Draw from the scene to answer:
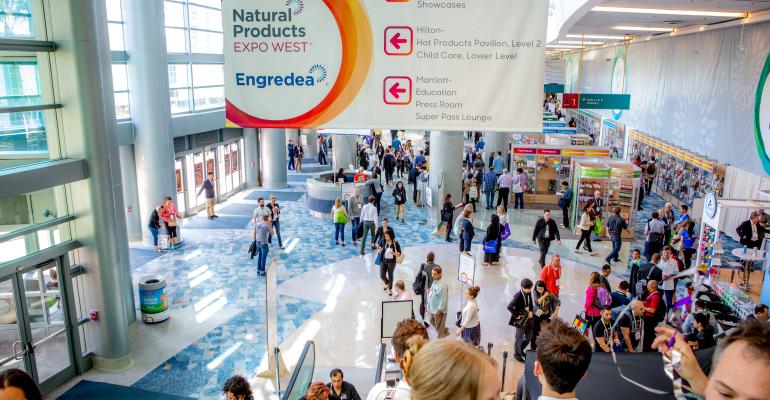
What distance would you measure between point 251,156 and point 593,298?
16.7 m

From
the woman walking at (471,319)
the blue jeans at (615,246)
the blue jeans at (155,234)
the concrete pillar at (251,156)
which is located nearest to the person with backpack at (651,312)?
the woman walking at (471,319)

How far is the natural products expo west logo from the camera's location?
1435 centimetres

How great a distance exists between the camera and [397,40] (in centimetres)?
493

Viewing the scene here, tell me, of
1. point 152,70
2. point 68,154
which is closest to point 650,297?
point 68,154

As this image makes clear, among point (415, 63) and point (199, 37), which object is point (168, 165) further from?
point (415, 63)

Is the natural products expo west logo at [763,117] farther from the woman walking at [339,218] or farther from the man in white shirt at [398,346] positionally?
the man in white shirt at [398,346]

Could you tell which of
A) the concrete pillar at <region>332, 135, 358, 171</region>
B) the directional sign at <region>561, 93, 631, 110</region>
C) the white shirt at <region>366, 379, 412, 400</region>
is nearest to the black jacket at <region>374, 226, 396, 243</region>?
the white shirt at <region>366, 379, 412, 400</region>

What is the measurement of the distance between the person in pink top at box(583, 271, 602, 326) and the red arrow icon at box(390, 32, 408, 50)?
17.3 ft

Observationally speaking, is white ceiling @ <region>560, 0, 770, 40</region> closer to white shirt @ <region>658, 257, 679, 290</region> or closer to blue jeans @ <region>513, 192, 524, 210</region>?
white shirt @ <region>658, 257, 679, 290</region>

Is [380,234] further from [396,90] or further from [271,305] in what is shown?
[396,90]

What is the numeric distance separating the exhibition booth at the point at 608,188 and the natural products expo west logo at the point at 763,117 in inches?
117

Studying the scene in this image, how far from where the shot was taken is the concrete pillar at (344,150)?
24.0m

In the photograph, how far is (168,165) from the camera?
15.7 meters

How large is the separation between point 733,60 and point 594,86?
22.2 m
